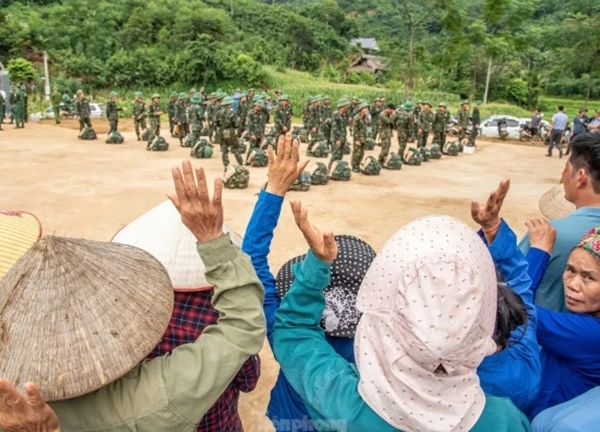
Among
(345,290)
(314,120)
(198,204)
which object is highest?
(198,204)

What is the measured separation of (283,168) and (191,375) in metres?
0.73

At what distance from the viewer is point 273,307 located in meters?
1.56

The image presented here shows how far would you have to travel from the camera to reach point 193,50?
28.7 m

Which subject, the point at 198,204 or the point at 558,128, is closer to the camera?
the point at 198,204

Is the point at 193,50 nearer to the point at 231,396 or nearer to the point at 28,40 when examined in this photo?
the point at 28,40

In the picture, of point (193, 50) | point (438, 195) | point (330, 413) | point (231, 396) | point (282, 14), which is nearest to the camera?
point (330, 413)

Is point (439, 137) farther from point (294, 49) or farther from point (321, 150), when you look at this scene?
point (294, 49)

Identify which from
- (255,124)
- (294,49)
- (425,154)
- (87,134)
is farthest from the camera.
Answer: (294,49)

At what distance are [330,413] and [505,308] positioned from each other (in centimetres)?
53

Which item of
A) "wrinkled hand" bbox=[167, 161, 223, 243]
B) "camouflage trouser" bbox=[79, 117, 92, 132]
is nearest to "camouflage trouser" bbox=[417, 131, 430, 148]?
"camouflage trouser" bbox=[79, 117, 92, 132]

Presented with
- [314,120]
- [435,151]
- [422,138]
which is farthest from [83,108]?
[435,151]

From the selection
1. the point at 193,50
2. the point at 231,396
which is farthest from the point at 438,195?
the point at 193,50

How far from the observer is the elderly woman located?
96 centimetres

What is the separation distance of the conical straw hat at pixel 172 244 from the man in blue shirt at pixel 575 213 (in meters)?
1.28
